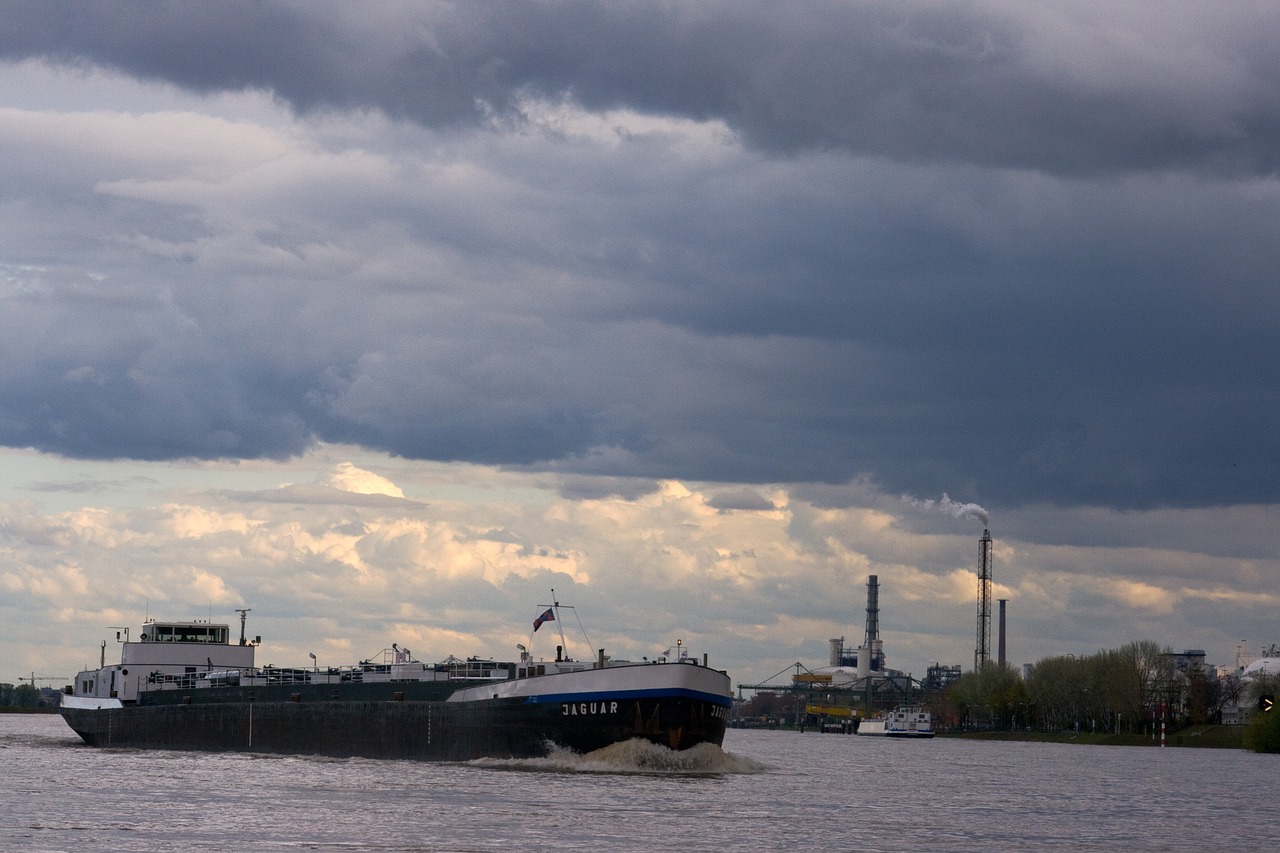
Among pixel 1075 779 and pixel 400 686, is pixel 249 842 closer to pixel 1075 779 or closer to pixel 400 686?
pixel 400 686

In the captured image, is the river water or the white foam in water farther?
the white foam in water

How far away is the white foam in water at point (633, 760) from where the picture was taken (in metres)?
73.6

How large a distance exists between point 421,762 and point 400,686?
6.88 m

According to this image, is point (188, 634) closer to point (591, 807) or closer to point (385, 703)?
point (385, 703)

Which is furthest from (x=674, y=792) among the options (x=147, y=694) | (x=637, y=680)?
(x=147, y=694)

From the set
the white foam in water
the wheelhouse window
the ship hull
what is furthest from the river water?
the wheelhouse window

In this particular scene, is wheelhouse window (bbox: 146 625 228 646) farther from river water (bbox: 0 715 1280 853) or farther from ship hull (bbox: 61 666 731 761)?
river water (bbox: 0 715 1280 853)

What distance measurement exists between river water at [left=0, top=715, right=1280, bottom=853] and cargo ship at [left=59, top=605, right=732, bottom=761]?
1473mm

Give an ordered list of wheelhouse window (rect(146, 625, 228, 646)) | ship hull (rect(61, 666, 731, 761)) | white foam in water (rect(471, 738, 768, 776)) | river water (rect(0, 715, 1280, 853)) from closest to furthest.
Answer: river water (rect(0, 715, 1280, 853)), white foam in water (rect(471, 738, 768, 776)), ship hull (rect(61, 666, 731, 761)), wheelhouse window (rect(146, 625, 228, 646))

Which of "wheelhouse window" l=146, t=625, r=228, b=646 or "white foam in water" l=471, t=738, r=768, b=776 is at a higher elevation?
"wheelhouse window" l=146, t=625, r=228, b=646

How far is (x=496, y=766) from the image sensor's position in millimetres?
77062

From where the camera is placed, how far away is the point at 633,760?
73562 mm

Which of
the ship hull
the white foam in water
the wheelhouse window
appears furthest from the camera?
the wheelhouse window

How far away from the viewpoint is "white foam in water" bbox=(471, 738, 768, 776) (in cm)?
7356
